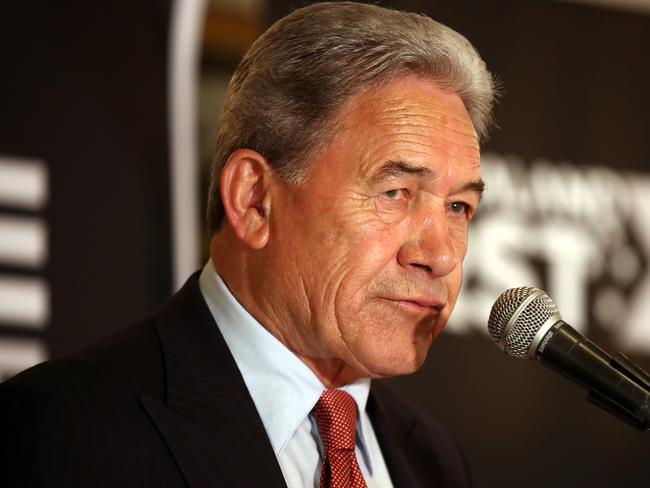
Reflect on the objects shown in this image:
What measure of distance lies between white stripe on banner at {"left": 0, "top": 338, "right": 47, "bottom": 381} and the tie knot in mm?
1137

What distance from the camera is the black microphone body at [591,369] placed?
4.67ft

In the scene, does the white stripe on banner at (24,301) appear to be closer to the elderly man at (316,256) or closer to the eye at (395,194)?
the elderly man at (316,256)

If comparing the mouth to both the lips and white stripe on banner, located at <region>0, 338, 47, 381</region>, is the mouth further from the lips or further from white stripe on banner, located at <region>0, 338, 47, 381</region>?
white stripe on banner, located at <region>0, 338, 47, 381</region>

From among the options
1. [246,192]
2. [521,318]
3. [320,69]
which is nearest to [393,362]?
[521,318]

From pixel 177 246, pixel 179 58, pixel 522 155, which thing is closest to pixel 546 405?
pixel 522 155

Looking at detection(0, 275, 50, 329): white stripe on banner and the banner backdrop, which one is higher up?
the banner backdrop

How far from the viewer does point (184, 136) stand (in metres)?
2.83

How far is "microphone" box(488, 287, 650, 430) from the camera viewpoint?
1.43 m

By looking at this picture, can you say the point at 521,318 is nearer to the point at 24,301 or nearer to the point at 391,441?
the point at 391,441

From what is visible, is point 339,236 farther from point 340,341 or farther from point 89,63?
point 89,63

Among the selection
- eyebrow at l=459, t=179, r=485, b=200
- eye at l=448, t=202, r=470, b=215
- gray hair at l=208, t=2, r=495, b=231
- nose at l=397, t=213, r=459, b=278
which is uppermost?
gray hair at l=208, t=2, r=495, b=231

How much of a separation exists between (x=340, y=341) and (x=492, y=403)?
1.97 metres

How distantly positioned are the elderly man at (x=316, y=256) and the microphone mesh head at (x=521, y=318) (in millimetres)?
211

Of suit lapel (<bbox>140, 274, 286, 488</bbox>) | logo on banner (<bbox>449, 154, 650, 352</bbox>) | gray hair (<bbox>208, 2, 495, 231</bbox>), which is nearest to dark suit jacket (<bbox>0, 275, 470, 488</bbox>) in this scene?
suit lapel (<bbox>140, 274, 286, 488</bbox>)
